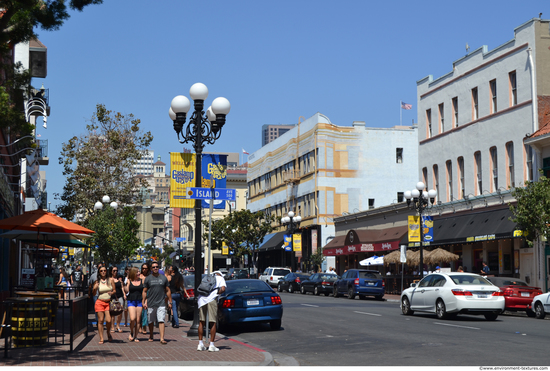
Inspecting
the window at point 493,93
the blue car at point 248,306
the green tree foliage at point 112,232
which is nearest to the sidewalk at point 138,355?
the blue car at point 248,306

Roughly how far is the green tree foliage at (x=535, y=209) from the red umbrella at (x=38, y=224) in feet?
60.7

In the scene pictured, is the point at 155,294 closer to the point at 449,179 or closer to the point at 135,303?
the point at 135,303

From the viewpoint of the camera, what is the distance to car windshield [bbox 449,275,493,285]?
71.5ft

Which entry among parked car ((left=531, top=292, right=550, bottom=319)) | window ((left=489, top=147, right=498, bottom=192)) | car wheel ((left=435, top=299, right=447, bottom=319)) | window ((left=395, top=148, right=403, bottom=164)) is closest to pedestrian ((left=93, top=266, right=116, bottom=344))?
car wheel ((left=435, top=299, right=447, bottom=319))

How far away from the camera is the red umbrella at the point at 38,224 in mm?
16422

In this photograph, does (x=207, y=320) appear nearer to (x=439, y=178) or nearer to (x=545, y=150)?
(x=545, y=150)

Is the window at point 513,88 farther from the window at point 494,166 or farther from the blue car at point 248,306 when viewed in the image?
the blue car at point 248,306

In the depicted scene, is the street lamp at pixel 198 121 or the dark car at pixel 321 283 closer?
the street lamp at pixel 198 121

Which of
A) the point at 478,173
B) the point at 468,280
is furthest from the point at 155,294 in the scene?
the point at 478,173

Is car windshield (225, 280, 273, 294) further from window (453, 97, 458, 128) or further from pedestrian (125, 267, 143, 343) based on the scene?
window (453, 97, 458, 128)

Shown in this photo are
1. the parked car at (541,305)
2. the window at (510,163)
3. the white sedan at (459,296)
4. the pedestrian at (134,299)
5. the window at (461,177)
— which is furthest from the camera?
the window at (461,177)

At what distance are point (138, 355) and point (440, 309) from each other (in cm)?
1234

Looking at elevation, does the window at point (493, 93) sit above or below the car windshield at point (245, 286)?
above

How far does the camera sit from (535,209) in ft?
90.9
